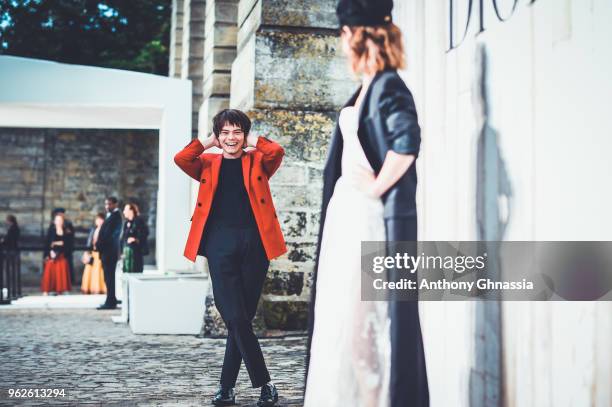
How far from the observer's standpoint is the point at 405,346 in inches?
128

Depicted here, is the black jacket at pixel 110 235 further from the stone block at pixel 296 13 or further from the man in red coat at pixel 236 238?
the man in red coat at pixel 236 238

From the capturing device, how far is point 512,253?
11.2 ft

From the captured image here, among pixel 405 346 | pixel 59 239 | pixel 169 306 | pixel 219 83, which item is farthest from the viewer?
pixel 59 239

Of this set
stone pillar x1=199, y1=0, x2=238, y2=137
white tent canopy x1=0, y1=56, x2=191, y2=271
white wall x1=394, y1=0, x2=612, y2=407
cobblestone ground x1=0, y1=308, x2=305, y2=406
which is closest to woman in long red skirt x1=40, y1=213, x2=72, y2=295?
white tent canopy x1=0, y1=56, x2=191, y2=271

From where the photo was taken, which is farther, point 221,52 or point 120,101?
point 120,101

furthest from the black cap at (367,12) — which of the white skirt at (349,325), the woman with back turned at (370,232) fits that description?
the white skirt at (349,325)

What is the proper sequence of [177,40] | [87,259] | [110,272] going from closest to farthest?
1. [110,272]
2. [177,40]
3. [87,259]

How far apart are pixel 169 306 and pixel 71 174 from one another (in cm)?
1352

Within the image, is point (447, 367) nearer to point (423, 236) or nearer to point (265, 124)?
point (423, 236)

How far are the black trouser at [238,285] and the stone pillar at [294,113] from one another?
12.3 ft

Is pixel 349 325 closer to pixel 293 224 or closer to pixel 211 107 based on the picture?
pixel 293 224

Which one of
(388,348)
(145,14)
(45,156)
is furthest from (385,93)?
(145,14)

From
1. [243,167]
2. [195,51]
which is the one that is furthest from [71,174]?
[243,167]

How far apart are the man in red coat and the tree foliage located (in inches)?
750
